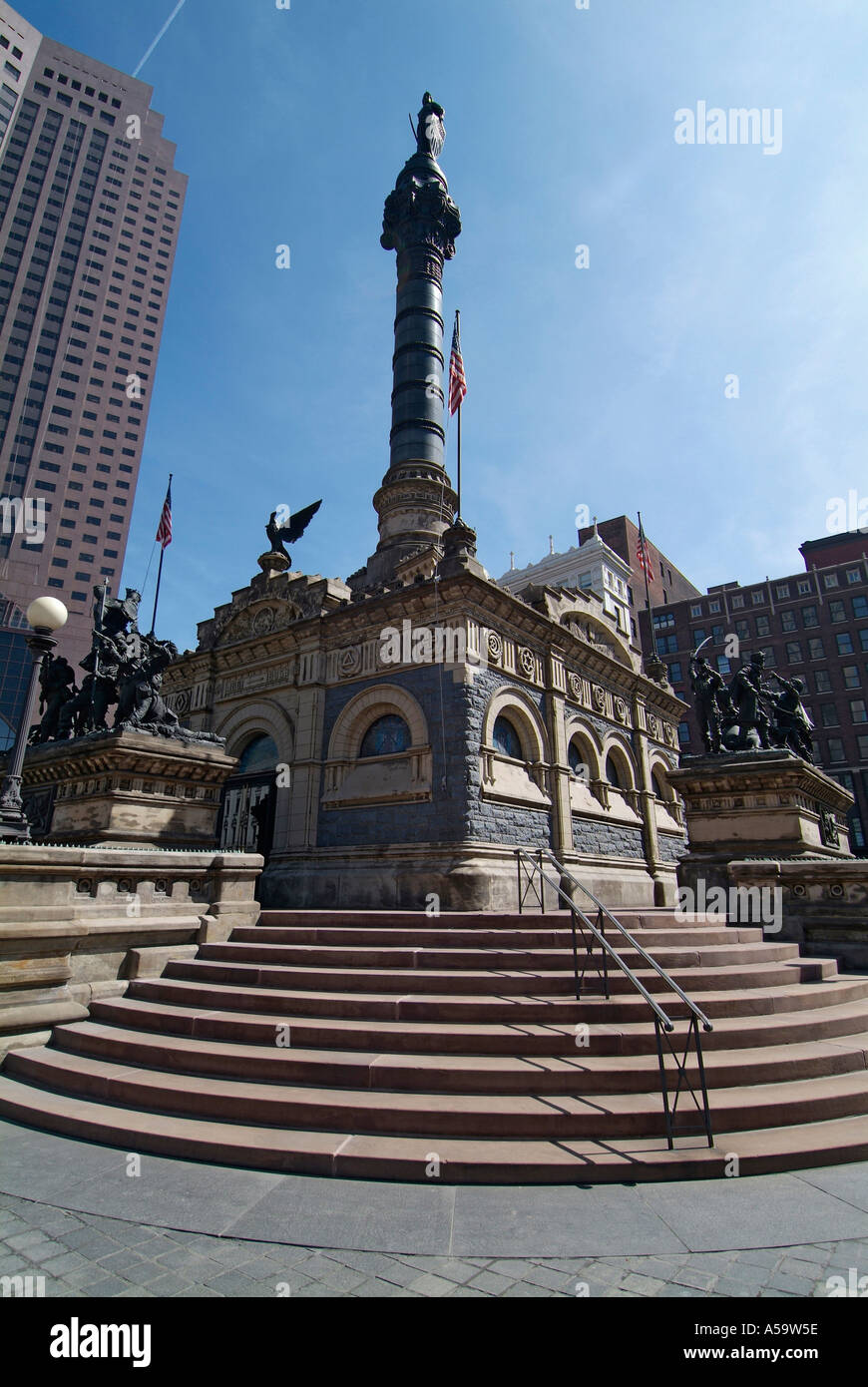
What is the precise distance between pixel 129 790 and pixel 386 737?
20.9 feet

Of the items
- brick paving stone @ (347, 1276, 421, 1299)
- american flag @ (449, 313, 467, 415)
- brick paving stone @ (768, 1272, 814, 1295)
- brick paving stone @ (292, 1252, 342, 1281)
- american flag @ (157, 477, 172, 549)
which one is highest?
american flag @ (449, 313, 467, 415)

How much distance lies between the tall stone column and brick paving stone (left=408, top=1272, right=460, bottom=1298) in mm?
17389

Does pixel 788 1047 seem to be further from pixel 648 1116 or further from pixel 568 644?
pixel 568 644

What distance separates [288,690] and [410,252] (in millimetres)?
18258

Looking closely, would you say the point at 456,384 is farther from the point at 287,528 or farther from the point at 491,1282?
the point at 491,1282

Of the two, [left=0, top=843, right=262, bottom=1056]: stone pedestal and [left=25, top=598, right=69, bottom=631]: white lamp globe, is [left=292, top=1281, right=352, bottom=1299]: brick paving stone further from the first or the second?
[left=25, top=598, right=69, bottom=631]: white lamp globe

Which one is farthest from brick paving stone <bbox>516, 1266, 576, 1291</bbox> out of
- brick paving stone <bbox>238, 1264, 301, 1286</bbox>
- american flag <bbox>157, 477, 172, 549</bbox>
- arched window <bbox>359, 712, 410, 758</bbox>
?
american flag <bbox>157, 477, 172, 549</bbox>

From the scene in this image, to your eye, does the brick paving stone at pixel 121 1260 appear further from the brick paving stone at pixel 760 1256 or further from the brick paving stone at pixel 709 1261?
the brick paving stone at pixel 760 1256

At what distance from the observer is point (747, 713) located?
15.2 metres

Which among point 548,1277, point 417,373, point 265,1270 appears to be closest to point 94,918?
point 265,1270

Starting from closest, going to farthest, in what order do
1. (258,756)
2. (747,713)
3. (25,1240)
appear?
(25,1240), (747,713), (258,756)

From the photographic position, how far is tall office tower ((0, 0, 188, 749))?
9312 cm

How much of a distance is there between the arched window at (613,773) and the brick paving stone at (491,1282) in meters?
18.2
